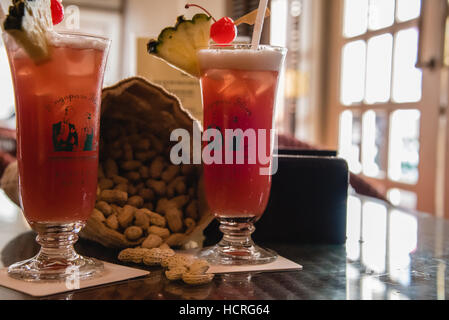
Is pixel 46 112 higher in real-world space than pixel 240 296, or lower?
higher

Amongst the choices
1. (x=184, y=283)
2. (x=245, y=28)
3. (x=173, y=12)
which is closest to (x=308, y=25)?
(x=245, y=28)

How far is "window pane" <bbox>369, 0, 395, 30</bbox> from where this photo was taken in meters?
3.80

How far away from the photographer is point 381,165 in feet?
12.9

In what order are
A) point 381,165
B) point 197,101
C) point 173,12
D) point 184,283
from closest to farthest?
point 184,283
point 197,101
point 381,165
point 173,12

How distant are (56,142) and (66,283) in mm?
214

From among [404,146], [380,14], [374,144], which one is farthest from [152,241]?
[380,14]

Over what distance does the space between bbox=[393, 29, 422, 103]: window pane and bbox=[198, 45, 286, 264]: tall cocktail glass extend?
9.13ft

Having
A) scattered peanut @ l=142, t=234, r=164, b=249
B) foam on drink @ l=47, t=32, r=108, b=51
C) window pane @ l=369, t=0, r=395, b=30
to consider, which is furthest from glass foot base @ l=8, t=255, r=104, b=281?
window pane @ l=369, t=0, r=395, b=30

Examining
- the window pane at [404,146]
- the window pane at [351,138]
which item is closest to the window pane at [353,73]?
the window pane at [351,138]

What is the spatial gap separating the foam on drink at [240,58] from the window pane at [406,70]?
2.77 meters

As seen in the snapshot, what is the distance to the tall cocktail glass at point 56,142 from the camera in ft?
2.56

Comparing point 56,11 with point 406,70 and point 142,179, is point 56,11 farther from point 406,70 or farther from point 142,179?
point 406,70
